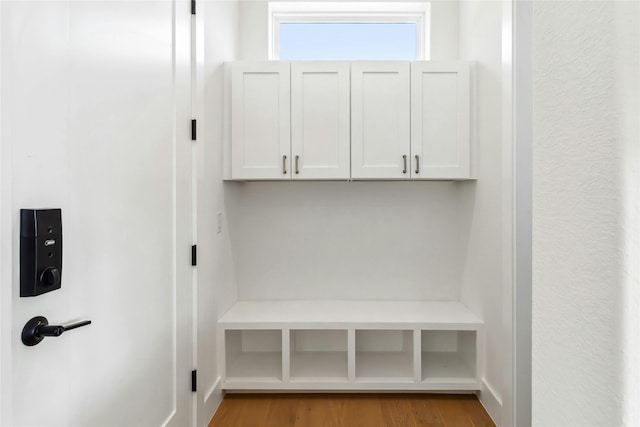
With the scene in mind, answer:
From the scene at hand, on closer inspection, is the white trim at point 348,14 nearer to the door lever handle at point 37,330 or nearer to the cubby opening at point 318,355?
the cubby opening at point 318,355

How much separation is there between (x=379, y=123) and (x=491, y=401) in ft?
5.52

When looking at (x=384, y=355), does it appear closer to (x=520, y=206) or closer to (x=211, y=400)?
(x=211, y=400)

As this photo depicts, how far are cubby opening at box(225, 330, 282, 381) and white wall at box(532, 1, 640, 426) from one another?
2117mm

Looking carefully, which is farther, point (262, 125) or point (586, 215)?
point (262, 125)

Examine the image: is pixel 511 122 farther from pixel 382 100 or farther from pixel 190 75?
pixel 190 75

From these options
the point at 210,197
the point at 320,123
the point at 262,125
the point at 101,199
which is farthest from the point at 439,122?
the point at 101,199

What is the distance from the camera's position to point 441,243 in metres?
2.77

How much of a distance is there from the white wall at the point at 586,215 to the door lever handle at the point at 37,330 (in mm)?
985

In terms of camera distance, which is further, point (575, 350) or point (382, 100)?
point (382, 100)

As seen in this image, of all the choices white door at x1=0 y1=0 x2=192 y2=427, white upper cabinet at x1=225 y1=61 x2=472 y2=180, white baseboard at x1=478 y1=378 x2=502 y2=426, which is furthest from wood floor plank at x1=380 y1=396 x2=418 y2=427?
white upper cabinet at x1=225 y1=61 x2=472 y2=180

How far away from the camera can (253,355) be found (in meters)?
2.73

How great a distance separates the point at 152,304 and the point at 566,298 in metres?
1.42

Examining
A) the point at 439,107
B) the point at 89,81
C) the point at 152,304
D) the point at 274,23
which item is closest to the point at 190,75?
the point at 89,81

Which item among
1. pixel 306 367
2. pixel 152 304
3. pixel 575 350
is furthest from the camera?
pixel 306 367
